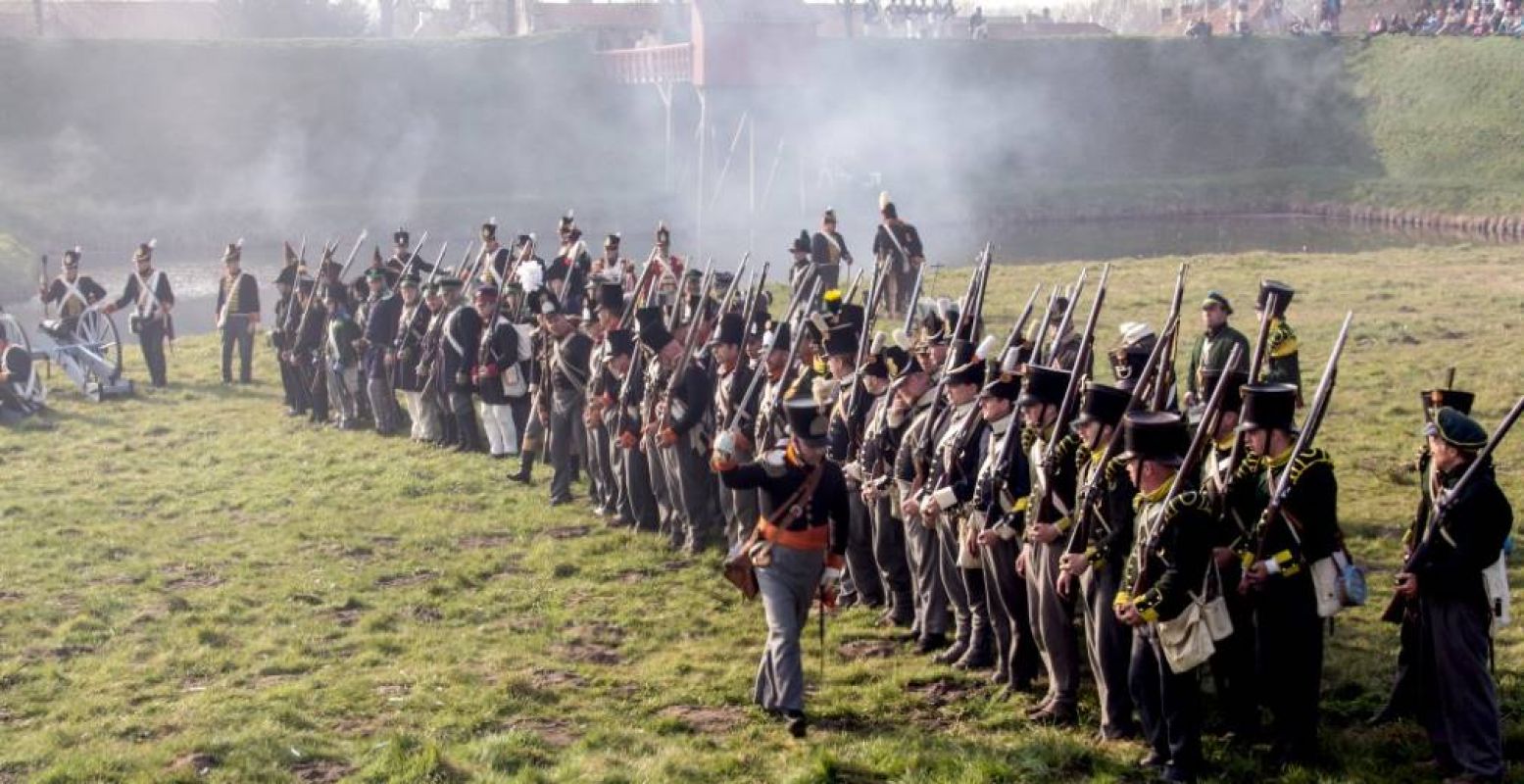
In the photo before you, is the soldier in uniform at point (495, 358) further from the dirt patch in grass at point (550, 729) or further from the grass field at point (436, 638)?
the dirt patch in grass at point (550, 729)

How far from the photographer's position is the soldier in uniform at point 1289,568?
27.6 feet

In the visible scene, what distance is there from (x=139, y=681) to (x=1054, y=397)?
21.4ft

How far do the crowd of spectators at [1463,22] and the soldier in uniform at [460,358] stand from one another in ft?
187

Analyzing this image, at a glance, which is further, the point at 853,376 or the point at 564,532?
the point at 564,532

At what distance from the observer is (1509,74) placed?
6172 cm

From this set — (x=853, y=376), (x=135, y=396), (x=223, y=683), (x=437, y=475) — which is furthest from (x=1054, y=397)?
(x=135, y=396)

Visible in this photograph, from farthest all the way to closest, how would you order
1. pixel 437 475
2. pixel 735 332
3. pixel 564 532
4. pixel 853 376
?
pixel 437 475, pixel 564 532, pixel 735 332, pixel 853 376

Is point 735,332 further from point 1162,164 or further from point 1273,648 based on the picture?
point 1162,164

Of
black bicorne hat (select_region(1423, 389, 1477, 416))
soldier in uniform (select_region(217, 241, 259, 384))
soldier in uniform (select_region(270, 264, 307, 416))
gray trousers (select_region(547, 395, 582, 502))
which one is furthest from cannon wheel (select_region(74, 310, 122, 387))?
black bicorne hat (select_region(1423, 389, 1477, 416))

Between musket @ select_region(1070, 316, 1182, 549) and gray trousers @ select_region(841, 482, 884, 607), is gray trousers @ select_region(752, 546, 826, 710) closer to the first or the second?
musket @ select_region(1070, 316, 1182, 549)

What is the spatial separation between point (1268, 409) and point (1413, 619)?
4.59 ft

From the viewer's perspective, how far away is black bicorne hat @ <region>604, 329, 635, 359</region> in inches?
595

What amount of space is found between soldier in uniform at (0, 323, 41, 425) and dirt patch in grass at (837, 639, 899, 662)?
14.3 meters

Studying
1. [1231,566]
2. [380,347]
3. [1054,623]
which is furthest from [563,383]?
[1231,566]
